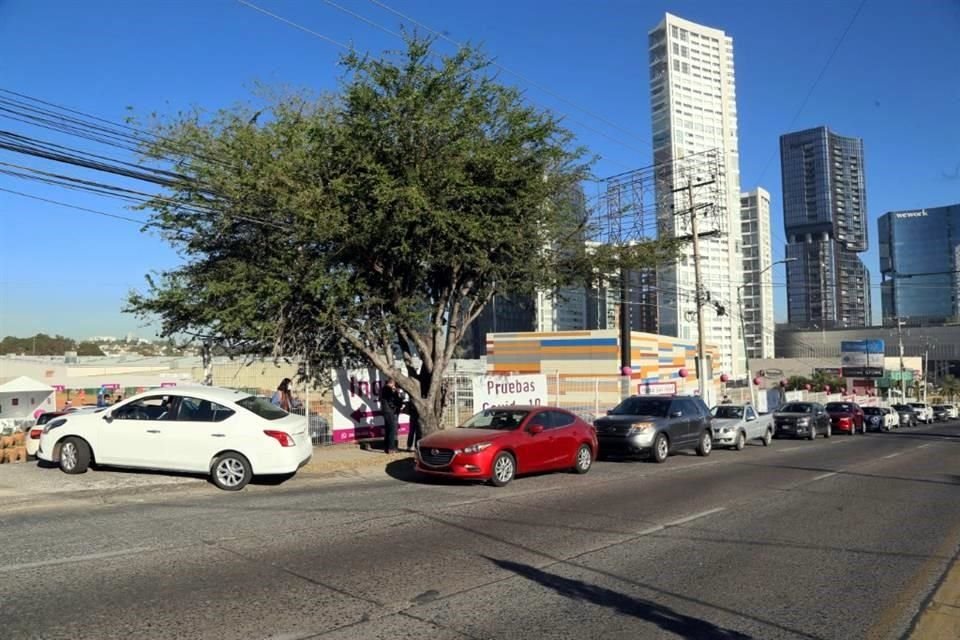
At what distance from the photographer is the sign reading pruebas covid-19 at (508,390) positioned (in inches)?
906

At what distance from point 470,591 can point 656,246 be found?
16.1m

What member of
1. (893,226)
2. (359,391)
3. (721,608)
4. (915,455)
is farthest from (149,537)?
(893,226)

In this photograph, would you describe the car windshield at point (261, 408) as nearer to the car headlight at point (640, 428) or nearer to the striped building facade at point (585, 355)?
the car headlight at point (640, 428)

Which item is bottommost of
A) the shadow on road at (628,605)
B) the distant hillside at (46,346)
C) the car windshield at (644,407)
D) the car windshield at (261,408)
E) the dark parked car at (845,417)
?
the dark parked car at (845,417)

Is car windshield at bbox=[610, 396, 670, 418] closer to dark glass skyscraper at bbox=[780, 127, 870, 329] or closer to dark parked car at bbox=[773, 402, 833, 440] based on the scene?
dark parked car at bbox=[773, 402, 833, 440]

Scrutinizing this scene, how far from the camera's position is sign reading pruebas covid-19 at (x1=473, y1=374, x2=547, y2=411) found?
23000mm

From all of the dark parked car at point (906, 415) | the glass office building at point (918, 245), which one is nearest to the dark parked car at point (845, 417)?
the dark parked car at point (906, 415)

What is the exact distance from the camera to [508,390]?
24.4 m

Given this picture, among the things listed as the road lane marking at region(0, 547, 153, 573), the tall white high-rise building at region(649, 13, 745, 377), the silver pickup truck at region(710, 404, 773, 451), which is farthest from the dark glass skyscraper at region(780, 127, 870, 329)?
the road lane marking at region(0, 547, 153, 573)

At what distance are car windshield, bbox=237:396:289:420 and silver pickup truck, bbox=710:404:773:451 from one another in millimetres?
15123

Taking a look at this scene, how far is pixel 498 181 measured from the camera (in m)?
16.2

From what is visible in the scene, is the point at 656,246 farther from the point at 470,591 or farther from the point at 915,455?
the point at 470,591

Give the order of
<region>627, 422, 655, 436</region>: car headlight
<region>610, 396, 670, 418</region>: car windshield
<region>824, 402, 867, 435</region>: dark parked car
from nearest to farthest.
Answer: <region>627, 422, 655, 436</region>: car headlight < <region>610, 396, 670, 418</region>: car windshield < <region>824, 402, 867, 435</region>: dark parked car

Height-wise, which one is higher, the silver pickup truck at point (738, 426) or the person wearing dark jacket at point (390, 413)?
the person wearing dark jacket at point (390, 413)
